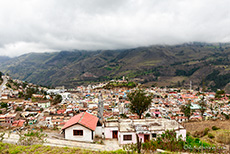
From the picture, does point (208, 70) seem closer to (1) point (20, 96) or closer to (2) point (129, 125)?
(1) point (20, 96)

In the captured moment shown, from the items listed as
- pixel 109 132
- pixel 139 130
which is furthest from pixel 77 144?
pixel 139 130

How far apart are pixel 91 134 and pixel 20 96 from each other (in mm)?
59572

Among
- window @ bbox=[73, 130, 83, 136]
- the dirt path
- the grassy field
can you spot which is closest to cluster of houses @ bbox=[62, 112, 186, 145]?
window @ bbox=[73, 130, 83, 136]

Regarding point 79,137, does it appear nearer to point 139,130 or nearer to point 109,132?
point 109,132

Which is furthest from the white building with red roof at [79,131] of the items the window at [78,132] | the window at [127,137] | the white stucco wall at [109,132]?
the window at [127,137]

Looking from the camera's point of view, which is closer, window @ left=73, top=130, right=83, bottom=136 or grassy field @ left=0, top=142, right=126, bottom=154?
grassy field @ left=0, top=142, right=126, bottom=154

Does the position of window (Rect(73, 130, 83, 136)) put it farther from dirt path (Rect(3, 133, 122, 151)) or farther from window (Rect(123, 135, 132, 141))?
window (Rect(123, 135, 132, 141))

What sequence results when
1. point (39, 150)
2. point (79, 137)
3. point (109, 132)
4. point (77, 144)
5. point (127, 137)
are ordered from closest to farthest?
point (39, 150) → point (77, 144) → point (79, 137) → point (127, 137) → point (109, 132)

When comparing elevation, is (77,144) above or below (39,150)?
below

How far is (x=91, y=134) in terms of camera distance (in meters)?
13.1

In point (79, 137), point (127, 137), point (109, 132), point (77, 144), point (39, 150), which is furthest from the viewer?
point (109, 132)

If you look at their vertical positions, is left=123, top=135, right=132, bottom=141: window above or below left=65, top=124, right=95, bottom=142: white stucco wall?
below

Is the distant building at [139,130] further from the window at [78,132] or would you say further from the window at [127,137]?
the window at [78,132]

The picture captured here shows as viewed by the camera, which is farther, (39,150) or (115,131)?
(115,131)
